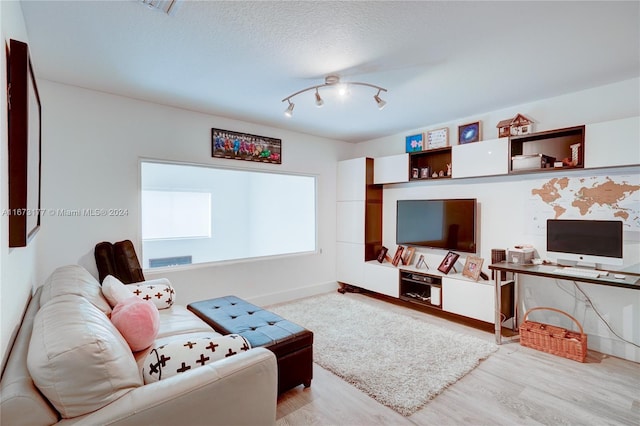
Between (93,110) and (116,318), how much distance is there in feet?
7.50

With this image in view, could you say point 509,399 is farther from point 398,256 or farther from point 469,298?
point 398,256

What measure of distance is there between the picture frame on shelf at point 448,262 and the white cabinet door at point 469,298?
18 centimetres

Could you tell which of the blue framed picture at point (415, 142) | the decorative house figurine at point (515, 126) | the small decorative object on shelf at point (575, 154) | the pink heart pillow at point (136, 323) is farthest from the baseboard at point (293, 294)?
the small decorative object on shelf at point (575, 154)

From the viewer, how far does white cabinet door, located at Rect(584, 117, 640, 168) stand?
2.56m

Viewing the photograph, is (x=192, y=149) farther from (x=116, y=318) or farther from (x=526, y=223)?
(x=526, y=223)

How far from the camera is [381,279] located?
438 centimetres

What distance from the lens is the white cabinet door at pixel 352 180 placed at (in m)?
4.69

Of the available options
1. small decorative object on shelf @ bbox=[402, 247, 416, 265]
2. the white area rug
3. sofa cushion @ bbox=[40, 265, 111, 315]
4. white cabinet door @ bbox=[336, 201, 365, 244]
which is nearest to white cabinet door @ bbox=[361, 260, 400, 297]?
small decorative object on shelf @ bbox=[402, 247, 416, 265]

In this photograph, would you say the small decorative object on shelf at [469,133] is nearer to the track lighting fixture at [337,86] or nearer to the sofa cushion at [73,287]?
the track lighting fixture at [337,86]

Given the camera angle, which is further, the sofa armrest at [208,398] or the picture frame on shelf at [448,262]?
the picture frame on shelf at [448,262]

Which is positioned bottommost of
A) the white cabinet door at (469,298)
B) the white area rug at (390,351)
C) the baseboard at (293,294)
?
the white area rug at (390,351)

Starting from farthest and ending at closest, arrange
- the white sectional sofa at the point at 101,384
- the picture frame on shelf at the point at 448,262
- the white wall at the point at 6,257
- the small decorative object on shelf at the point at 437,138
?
the small decorative object on shelf at the point at 437,138 → the picture frame on shelf at the point at 448,262 → the white wall at the point at 6,257 → the white sectional sofa at the point at 101,384

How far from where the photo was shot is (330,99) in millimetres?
3188

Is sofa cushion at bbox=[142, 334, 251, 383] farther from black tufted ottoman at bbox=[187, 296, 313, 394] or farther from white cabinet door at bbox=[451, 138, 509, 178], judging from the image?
white cabinet door at bbox=[451, 138, 509, 178]
